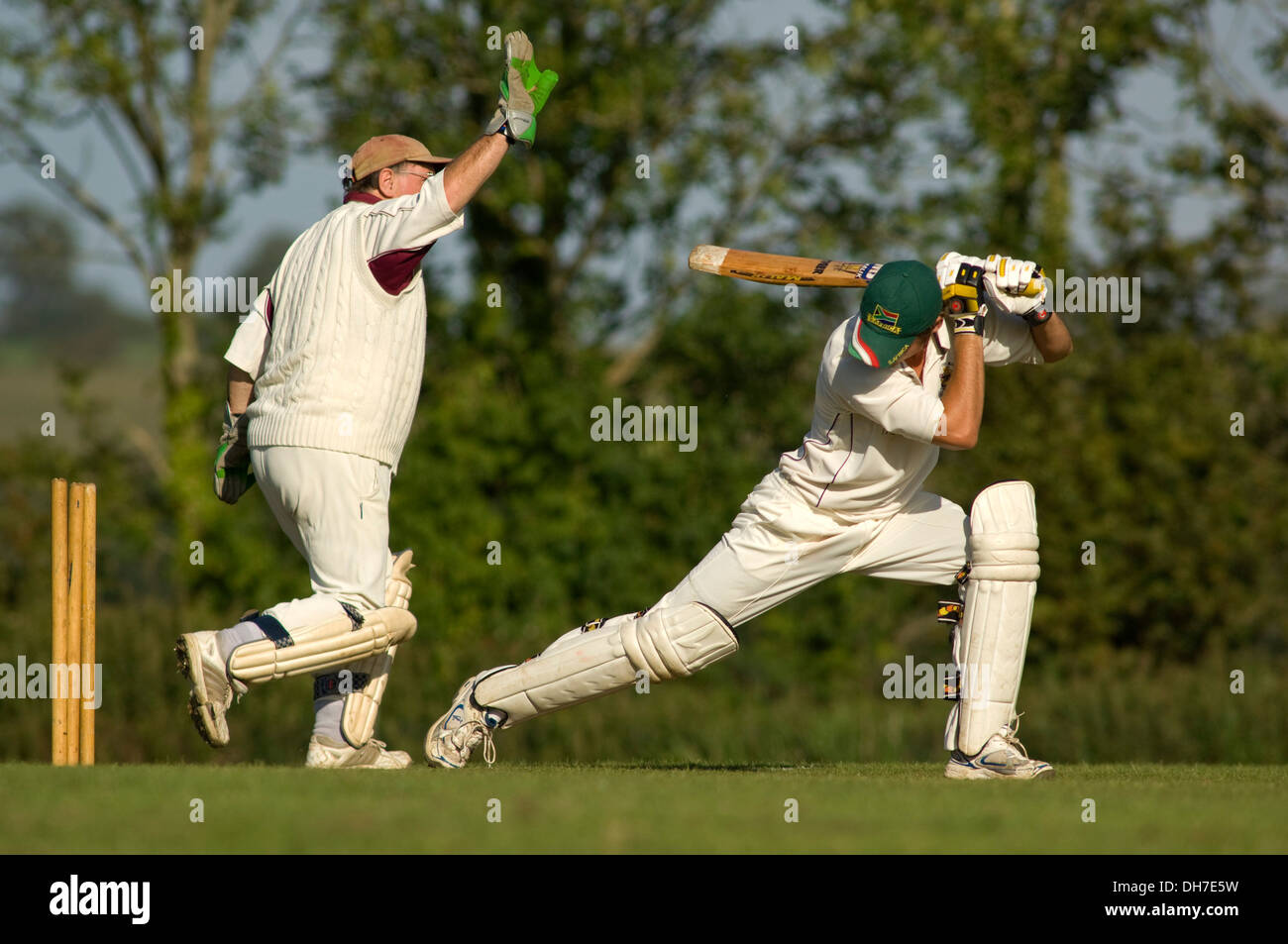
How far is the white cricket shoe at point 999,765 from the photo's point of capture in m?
4.36

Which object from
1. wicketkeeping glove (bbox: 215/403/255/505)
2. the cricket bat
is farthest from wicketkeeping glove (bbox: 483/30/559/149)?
wicketkeeping glove (bbox: 215/403/255/505)

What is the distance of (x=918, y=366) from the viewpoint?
4617 mm

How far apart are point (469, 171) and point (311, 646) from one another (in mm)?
1377

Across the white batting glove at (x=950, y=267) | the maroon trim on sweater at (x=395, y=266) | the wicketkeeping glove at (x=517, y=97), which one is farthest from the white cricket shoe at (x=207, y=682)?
the white batting glove at (x=950, y=267)

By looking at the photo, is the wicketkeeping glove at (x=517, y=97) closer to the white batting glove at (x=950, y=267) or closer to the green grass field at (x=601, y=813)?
the white batting glove at (x=950, y=267)

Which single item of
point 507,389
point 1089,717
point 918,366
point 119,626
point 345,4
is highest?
point 345,4

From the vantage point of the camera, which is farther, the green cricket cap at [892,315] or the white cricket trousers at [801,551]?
the white cricket trousers at [801,551]

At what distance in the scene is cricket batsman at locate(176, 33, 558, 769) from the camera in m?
4.37

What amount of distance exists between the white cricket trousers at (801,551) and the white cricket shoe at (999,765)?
518 mm

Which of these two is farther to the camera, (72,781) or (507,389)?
(507,389)

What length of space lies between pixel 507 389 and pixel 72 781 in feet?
31.7

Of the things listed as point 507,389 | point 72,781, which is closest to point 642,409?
point 507,389
